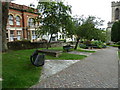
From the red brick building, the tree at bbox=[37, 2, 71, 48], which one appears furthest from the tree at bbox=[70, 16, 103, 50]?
the red brick building

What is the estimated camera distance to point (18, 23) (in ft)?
81.3

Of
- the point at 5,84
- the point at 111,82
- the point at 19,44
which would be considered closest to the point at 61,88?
the point at 5,84

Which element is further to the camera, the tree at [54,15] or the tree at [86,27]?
the tree at [86,27]

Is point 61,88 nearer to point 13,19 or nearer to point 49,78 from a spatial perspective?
point 49,78

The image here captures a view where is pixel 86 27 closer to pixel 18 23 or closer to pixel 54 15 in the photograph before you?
pixel 54 15

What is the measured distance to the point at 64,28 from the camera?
10930mm

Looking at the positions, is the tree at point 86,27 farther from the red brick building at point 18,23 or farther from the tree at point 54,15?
the red brick building at point 18,23

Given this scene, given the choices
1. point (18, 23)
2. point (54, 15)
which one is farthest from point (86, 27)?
point (18, 23)

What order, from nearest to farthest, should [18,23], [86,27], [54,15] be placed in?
1. [54,15]
2. [86,27]
3. [18,23]

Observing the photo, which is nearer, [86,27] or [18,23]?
[86,27]

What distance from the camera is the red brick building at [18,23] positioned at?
22828 mm

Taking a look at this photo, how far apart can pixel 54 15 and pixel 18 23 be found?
675 inches

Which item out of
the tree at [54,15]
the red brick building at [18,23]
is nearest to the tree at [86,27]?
the tree at [54,15]

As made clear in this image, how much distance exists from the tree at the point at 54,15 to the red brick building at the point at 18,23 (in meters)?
12.1
